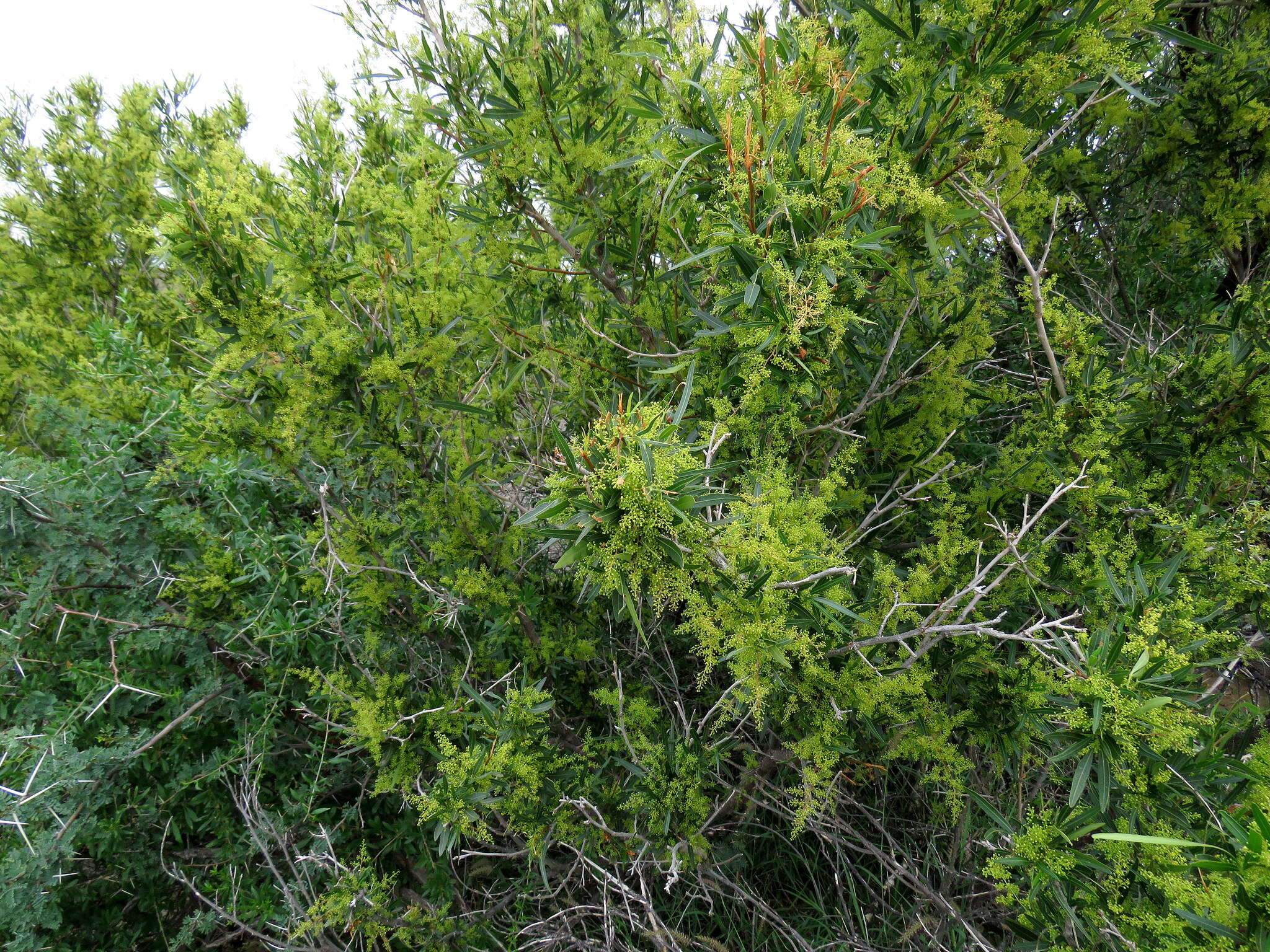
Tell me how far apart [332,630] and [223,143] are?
1.49m

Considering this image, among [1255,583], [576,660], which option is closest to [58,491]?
[576,660]

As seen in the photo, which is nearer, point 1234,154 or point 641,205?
point 641,205

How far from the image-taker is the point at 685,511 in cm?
101

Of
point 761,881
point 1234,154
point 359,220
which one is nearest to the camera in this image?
point 359,220

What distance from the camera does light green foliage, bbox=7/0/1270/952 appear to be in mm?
1218

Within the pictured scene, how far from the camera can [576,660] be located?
2.10 meters

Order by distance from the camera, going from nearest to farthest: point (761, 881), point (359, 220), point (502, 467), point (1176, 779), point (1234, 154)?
1. point (1176, 779)
2. point (359, 220)
3. point (502, 467)
4. point (1234, 154)
5. point (761, 881)

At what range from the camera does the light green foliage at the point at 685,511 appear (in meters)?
1.22

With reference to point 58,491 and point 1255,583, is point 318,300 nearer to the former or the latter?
point 58,491

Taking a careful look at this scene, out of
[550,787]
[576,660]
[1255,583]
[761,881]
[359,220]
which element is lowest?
[761,881]

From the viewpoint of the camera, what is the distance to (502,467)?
1927 mm

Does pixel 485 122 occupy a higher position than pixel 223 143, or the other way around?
pixel 223 143

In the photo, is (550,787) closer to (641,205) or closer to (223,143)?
(641,205)

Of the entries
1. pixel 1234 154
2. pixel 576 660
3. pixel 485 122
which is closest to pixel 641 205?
pixel 485 122
